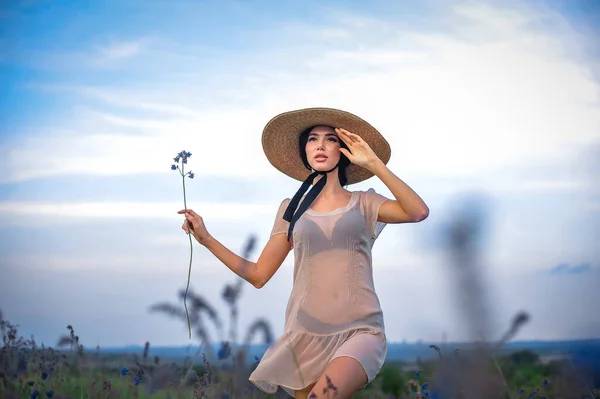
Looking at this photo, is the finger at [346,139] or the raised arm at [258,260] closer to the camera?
the finger at [346,139]

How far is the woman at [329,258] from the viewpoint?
156 inches

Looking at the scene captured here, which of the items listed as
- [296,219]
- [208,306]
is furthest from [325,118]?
[208,306]

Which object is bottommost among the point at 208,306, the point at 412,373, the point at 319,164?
the point at 412,373

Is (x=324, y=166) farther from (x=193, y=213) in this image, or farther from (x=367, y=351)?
(x=367, y=351)

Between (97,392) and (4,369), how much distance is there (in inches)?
21.6

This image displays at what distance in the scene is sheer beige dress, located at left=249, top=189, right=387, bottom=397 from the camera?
4.01m

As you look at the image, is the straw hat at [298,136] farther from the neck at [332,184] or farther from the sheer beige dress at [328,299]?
the sheer beige dress at [328,299]

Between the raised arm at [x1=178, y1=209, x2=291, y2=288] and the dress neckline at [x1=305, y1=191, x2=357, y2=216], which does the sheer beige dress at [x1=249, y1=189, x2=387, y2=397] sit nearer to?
the dress neckline at [x1=305, y1=191, x2=357, y2=216]

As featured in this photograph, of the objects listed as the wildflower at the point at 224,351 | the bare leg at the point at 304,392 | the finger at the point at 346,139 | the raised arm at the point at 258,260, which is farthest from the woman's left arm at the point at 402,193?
the wildflower at the point at 224,351

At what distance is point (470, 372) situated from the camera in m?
0.53

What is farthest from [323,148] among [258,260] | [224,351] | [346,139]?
[224,351]

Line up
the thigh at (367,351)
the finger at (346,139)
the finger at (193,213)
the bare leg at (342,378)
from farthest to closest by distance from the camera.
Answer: the finger at (193,213), the finger at (346,139), the thigh at (367,351), the bare leg at (342,378)

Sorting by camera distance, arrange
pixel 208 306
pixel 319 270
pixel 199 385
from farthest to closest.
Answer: pixel 319 270 → pixel 199 385 → pixel 208 306

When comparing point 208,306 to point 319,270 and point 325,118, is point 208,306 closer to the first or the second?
point 319,270
